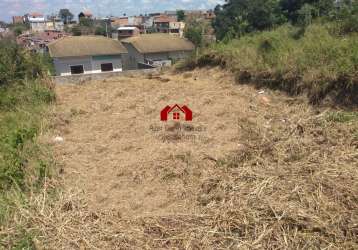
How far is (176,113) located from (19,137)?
7.73 ft

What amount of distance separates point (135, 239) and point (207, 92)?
14.0ft

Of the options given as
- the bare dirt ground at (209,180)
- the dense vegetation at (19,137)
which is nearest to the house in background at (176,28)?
the dense vegetation at (19,137)

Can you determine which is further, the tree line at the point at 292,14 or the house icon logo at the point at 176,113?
the tree line at the point at 292,14

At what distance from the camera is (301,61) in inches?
202

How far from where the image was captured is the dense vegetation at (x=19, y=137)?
8.19 ft

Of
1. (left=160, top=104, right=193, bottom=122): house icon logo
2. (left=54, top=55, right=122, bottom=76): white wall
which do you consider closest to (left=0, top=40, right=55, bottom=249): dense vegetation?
(left=160, top=104, right=193, bottom=122): house icon logo

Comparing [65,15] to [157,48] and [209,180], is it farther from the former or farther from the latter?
[209,180]

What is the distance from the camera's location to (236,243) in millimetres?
2057

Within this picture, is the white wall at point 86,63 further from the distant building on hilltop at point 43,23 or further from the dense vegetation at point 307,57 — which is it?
the distant building on hilltop at point 43,23

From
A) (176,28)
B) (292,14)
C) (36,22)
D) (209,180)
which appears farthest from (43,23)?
(209,180)

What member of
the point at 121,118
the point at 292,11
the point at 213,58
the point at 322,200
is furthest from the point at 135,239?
the point at 292,11

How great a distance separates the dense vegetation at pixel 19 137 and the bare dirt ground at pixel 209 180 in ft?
0.83

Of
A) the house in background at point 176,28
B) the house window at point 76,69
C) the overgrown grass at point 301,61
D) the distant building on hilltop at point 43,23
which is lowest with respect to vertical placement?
the house window at point 76,69

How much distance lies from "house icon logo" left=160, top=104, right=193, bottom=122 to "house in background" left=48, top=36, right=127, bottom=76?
1123 centimetres
